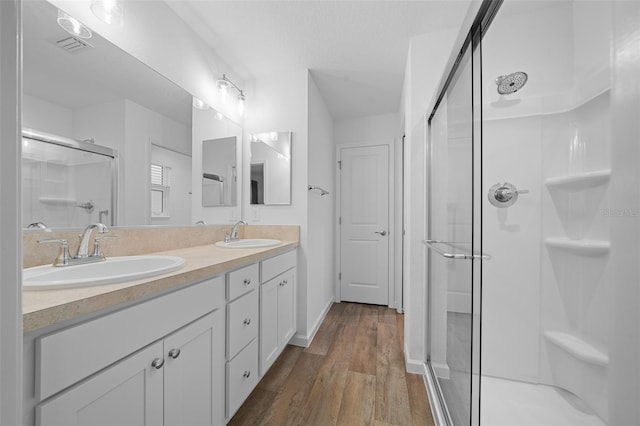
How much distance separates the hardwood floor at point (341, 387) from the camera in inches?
53.7

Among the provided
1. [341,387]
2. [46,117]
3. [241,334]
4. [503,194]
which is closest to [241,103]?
[46,117]

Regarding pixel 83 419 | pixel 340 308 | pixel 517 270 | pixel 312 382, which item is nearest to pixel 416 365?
pixel 312 382

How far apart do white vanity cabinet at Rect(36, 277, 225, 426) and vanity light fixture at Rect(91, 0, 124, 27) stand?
4.46 feet

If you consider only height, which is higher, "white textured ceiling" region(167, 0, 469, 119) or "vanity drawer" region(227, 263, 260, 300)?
"white textured ceiling" region(167, 0, 469, 119)

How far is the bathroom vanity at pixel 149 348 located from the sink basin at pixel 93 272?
0.02 metres

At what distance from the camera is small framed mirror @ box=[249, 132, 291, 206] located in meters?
2.21

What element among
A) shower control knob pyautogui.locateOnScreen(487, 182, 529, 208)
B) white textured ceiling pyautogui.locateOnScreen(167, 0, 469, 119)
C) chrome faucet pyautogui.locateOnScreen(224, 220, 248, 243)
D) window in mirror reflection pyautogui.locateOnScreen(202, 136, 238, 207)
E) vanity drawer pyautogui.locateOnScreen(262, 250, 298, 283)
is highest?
white textured ceiling pyautogui.locateOnScreen(167, 0, 469, 119)

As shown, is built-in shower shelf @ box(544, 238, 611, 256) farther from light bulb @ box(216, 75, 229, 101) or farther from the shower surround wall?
light bulb @ box(216, 75, 229, 101)

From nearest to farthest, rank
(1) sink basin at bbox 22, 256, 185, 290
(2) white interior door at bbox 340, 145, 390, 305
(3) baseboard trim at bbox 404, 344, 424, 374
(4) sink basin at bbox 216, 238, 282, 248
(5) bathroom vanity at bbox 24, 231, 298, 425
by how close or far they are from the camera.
Result: (5) bathroom vanity at bbox 24, 231, 298, 425 → (1) sink basin at bbox 22, 256, 185, 290 → (3) baseboard trim at bbox 404, 344, 424, 374 → (4) sink basin at bbox 216, 238, 282, 248 → (2) white interior door at bbox 340, 145, 390, 305

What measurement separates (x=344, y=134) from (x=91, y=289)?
3.07 m

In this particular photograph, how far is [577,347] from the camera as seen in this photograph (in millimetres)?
1276

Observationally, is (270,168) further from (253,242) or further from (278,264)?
(278,264)

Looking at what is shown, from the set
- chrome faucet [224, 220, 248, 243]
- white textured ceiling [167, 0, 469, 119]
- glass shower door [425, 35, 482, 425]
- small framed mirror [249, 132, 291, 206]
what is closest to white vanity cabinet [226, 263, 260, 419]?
chrome faucet [224, 220, 248, 243]

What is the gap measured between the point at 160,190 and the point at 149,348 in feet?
3.44
